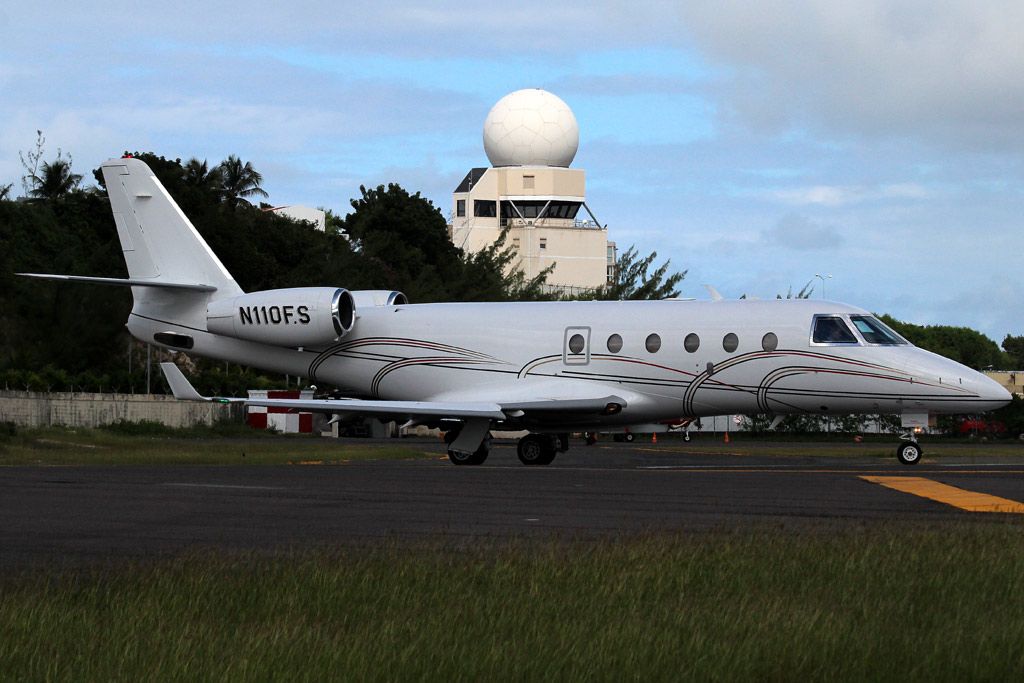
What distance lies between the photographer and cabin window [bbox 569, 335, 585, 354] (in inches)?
1063

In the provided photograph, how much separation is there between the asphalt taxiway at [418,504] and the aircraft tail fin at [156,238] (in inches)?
308

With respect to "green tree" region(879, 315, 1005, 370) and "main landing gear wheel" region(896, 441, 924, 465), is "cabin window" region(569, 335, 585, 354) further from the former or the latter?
"green tree" region(879, 315, 1005, 370)

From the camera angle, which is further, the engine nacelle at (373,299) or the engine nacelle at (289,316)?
the engine nacelle at (373,299)

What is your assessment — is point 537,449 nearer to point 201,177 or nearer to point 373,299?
point 373,299

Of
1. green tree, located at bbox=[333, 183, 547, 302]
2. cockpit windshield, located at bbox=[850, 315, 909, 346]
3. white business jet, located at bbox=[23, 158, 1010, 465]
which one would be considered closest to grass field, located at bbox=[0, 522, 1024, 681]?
white business jet, located at bbox=[23, 158, 1010, 465]

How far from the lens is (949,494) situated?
17.4 meters

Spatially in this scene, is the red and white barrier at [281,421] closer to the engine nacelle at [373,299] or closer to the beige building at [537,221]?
the engine nacelle at [373,299]

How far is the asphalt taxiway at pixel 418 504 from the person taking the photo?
1180cm

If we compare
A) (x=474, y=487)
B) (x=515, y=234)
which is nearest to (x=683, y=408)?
(x=474, y=487)

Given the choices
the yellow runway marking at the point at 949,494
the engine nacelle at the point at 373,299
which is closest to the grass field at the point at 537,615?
the yellow runway marking at the point at 949,494

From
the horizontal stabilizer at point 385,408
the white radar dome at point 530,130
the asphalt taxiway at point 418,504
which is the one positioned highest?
the white radar dome at point 530,130

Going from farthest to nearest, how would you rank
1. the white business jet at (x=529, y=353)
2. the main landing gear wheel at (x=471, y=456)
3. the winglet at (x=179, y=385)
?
the main landing gear wheel at (x=471, y=456) → the winglet at (x=179, y=385) → the white business jet at (x=529, y=353)

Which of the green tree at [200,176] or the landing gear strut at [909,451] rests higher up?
the green tree at [200,176]

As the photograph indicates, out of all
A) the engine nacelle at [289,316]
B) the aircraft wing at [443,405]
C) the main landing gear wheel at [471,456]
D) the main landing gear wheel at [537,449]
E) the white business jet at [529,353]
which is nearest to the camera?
the aircraft wing at [443,405]
